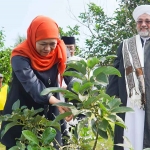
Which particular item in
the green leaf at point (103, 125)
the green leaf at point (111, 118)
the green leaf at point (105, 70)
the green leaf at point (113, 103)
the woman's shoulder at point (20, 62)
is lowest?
the green leaf at point (103, 125)

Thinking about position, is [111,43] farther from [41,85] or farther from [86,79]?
[86,79]

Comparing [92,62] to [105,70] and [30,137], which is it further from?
[30,137]

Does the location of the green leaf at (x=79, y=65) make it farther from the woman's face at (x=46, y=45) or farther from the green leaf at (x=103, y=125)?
the woman's face at (x=46, y=45)

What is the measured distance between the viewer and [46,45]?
2.54 metres

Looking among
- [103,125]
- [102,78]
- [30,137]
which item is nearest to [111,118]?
[103,125]

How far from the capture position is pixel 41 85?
2500 mm

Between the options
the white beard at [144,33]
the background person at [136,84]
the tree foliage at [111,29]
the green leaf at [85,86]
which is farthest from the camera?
the tree foliage at [111,29]

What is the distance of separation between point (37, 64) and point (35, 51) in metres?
0.08

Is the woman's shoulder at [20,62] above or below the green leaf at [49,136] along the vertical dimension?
above

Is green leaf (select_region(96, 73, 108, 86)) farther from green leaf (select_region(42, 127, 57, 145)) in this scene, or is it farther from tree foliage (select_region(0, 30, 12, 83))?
tree foliage (select_region(0, 30, 12, 83))

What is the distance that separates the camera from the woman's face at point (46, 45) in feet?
8.27

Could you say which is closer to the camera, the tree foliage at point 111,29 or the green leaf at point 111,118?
the green leaf at point 111,118

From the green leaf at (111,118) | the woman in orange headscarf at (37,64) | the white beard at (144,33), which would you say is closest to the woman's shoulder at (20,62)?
the woman in orange headscarf at (37,64)

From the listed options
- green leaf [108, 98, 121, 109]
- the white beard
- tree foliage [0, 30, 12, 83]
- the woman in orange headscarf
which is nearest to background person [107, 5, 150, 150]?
the white beard
